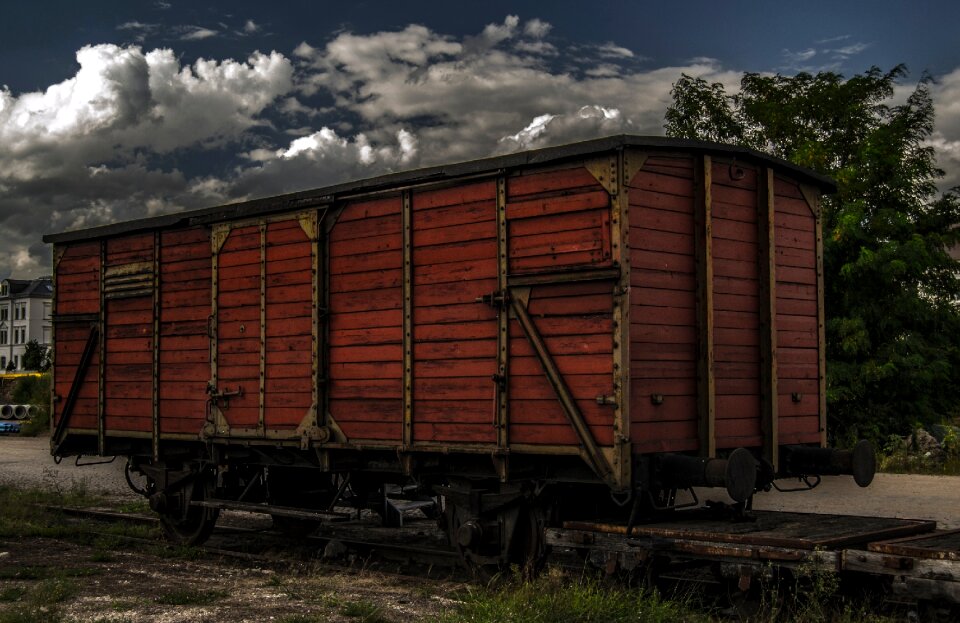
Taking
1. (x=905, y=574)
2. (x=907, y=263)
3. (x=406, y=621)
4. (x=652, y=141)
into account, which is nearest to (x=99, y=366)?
(x=406, y=621)

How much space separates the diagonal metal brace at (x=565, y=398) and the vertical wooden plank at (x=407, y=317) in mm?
1300

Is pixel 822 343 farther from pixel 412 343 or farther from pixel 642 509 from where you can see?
pixel 412 343

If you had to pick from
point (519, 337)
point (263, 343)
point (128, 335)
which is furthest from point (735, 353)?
point (128, 335)

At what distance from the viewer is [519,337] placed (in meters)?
8.63

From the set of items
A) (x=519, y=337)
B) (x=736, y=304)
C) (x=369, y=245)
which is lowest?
(x=519, y=337)

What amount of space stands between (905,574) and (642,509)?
2.42m

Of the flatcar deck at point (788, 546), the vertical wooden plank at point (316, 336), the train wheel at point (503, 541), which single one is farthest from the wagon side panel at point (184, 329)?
the flatcar deck at point (788, 546)

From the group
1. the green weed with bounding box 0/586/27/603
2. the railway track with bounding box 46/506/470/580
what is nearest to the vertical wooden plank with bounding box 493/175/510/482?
the railway track with bounding box 46/506/470/580

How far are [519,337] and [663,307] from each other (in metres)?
1.27

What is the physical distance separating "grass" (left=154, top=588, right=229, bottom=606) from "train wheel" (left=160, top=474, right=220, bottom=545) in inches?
129

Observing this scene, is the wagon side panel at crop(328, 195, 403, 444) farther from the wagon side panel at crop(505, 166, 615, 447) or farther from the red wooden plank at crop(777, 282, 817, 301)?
the red wooden plank at crop(777, 282, 817, 301)

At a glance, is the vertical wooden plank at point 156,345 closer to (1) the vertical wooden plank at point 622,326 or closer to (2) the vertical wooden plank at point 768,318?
(1) the vertical wooden plank at point 622,326

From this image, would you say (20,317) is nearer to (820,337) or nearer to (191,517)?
(191,517)

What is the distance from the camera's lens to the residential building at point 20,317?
96.5 m
